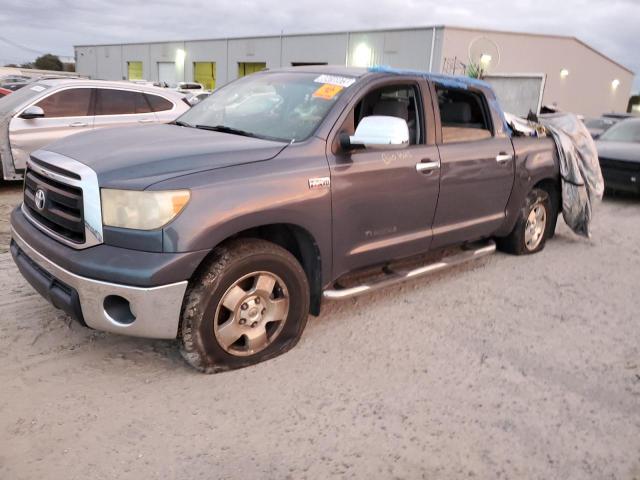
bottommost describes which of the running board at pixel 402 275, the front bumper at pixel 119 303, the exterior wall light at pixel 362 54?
the running board at pixel 402 275

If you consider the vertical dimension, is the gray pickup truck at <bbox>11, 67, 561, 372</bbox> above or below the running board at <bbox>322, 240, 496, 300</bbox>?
above

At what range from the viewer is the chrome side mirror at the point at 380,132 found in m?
3.34

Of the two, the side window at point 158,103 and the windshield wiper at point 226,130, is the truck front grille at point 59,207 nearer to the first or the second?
the windshield wiper at point 226,130

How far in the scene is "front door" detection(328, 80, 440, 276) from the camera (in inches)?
142

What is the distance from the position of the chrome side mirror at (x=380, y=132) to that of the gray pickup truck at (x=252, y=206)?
0.01 m

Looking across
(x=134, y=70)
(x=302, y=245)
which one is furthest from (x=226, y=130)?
(x=134, y=70)

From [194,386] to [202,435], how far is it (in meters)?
0.46

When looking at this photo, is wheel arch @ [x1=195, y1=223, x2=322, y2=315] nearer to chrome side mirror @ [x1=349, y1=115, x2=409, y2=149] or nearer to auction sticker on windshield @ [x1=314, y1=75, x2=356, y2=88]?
chrome side mirror @ [x1=349, y1=115, x2=409, y2=149]


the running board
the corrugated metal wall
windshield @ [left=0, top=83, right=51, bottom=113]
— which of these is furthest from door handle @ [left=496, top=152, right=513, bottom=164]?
the corrugated metal wall

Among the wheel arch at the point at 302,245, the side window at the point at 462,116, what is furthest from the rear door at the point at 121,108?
the wheel arch at the point at 302,245

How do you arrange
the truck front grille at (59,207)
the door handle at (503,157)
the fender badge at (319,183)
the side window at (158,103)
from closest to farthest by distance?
the truck front grille at (59,207), the fender badge at (319,183), the door handle at (503,157), the side window at (158,103)

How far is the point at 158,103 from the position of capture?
8539 millimetres

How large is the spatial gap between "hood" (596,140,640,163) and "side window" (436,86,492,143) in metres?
5.89

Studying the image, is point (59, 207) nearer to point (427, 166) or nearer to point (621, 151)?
point (427, 166)
